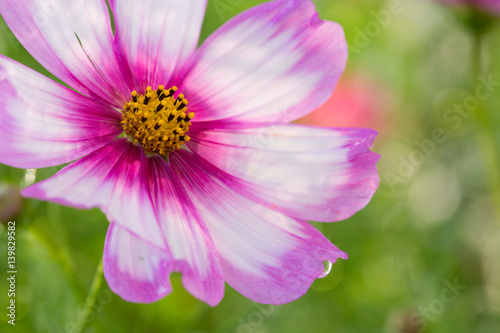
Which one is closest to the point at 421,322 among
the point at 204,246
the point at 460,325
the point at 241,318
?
the point at 460,325

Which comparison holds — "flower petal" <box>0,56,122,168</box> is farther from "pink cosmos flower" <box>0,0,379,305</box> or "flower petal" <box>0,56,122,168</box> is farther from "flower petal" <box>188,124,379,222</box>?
"flower petal" <box>188,124,379,222</box>

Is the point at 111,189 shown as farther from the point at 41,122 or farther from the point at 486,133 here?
the point at 486,133

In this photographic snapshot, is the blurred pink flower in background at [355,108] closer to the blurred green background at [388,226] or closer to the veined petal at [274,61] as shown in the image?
the blurred green background at [388,226]

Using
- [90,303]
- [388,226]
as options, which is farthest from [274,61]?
[388,226]

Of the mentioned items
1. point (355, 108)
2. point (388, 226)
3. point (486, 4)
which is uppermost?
point (486, 4)

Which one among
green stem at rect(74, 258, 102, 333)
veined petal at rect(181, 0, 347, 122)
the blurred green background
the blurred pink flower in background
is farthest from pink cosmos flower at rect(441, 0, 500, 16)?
green stem at rect(74, 258, 102, 333)
